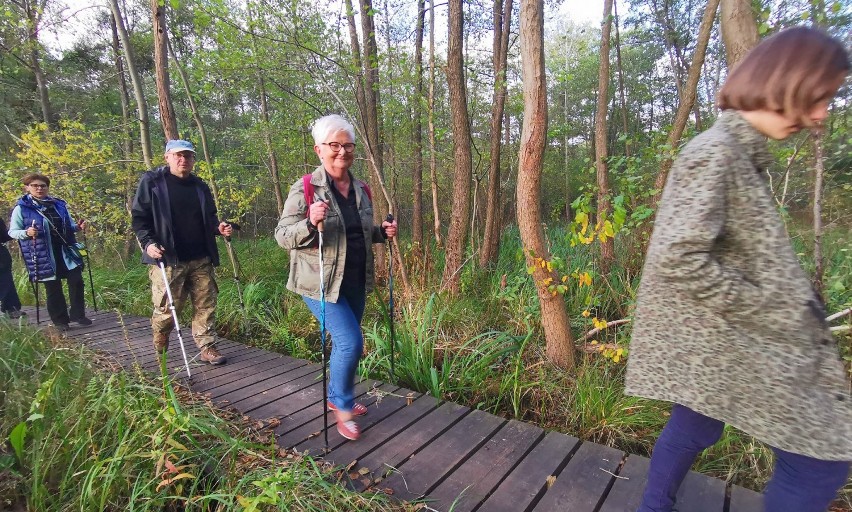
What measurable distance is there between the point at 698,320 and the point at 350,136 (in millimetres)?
1796

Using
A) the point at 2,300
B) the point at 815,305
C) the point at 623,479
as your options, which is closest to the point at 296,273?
the point at 623,479

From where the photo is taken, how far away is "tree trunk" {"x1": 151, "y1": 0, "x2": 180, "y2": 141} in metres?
4.85

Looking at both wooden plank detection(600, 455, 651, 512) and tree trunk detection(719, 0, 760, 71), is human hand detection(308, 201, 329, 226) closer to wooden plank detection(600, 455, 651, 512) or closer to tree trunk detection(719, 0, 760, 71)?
wooden plank detection(600, 455, 651, 512)

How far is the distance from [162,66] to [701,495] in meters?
6.42

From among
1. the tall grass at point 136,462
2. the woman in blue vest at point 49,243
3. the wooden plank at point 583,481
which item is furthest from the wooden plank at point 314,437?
the woman in blue vest at point 49,243

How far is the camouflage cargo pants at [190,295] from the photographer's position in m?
3.27

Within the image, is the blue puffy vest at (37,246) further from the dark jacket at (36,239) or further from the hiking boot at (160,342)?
the hiking boot at (160,342)

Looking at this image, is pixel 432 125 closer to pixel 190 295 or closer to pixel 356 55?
pixel 356 55

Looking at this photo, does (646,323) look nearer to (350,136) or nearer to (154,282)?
(350,136)

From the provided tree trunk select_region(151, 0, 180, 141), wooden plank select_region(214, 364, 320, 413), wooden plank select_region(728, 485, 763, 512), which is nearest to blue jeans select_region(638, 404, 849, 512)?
wooden plank select_region(728, 485, 763, 512)

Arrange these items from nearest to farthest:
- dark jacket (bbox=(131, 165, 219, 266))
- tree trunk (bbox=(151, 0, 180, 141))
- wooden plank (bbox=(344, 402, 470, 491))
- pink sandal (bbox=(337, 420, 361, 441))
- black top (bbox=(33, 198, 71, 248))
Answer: wooden plank (bbox=(344, 402, 470, 491)), pink sandal (bbox=(337, 420, 361, 441)), dark jacket (bbox=(131, 165, 219, 266)), black top (bbox=(33, 198, 71, 248)), tree trunk (bbox=(151, 0, 180, 141))

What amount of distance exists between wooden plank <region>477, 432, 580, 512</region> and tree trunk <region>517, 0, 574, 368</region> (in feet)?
3.14

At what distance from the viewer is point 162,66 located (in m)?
4.94

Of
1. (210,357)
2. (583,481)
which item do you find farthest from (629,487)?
(210,357)
